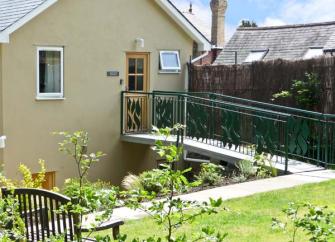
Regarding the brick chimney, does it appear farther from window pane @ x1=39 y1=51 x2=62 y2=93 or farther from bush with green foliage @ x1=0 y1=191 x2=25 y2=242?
bush with green foliage @ x1=0 y1=191 x2=25 y2=242

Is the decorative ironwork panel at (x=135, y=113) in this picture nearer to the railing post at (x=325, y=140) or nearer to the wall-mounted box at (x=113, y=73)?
the wall-mounted box at (x=113, y=73)

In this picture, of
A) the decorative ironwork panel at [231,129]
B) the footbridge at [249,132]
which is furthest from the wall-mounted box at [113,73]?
the decorative ironwork panel at [231,129]

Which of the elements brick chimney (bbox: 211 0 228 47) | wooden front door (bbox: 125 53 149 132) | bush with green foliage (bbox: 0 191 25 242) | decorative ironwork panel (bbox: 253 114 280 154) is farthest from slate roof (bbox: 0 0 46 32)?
brick chimney (bbox: 211 0 228 47)

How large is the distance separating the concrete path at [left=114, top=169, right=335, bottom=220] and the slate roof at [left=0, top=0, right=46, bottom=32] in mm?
6814

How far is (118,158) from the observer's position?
55.2 feet

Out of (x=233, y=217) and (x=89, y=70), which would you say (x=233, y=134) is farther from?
(x=233, y=217)

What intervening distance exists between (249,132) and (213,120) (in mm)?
911

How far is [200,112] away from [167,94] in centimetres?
151

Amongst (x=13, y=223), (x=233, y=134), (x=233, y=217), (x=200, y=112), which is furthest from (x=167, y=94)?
(x=13, y=223)

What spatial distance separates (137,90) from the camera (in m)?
17.4

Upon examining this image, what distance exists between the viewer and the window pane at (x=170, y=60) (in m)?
17.7

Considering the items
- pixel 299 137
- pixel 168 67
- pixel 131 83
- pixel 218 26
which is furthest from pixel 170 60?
pixel 218 26

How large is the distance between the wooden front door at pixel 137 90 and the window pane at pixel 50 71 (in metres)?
2.16

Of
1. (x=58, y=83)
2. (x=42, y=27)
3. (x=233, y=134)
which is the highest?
(x=42, y=27)
